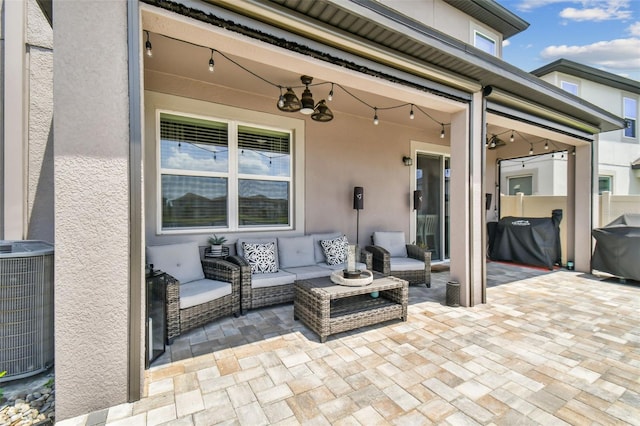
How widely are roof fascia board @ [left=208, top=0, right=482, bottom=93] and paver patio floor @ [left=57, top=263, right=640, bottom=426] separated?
2.99m

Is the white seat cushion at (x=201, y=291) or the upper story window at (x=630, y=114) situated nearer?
the white seat cushion at (x=201, y=291)

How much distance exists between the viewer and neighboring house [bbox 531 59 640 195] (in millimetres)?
9359

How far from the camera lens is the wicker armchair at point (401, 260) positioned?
15.2 ft

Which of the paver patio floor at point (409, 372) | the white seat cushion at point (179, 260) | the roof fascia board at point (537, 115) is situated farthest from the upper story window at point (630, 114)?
the white seat cushion at point (179, 260)

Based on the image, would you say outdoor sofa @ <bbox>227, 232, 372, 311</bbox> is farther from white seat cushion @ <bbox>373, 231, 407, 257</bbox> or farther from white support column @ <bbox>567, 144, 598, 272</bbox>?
white support column @ <bbox>567, 144, 598, 272</bbox>

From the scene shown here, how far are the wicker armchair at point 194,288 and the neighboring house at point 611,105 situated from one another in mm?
11893

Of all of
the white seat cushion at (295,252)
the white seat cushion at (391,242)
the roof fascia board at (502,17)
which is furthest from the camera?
the roof fascia board at (502,17)

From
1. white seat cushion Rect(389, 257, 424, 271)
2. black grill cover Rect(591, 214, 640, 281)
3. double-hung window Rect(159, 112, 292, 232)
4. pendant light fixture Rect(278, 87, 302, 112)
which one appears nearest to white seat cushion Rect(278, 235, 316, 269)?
double-hung window Rect(159, 112, 292, 232)

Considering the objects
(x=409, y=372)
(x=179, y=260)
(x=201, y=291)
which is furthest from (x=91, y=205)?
(x=409, y=372)

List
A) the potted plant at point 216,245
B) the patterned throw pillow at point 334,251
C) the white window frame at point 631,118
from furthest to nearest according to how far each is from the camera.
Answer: the white window frame at point 631,118 < the patterned throw pillow at point 334,251 < the potted plant at point 216,245

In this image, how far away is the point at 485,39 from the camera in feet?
22.4

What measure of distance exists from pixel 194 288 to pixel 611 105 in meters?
14.3

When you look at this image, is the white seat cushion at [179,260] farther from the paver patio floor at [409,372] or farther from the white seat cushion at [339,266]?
the white seat cushion at [339,266]

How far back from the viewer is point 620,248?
5.18m
